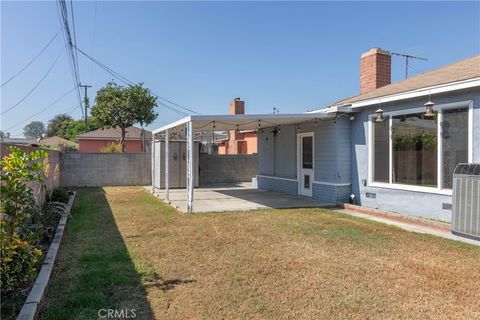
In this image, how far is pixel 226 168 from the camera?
61.5 feet

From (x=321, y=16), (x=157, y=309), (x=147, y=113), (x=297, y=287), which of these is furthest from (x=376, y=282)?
(x=147, y=113)

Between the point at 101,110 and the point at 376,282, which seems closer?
the point at 376,282

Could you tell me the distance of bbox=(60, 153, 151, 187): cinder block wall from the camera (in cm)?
1631

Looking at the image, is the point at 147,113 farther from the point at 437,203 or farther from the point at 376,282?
the point at 376,282

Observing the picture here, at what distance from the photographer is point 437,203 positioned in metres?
7.66

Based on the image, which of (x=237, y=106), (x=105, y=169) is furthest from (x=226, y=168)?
(x=105, y=169)

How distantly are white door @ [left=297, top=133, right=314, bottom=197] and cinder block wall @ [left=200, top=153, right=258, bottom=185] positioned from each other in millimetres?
7086

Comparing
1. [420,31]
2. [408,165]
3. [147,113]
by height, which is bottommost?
[408,165]

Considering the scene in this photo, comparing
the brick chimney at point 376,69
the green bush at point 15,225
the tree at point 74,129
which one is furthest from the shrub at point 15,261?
the tree at point 74,129

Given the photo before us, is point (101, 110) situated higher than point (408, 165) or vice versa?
point (101, 110)

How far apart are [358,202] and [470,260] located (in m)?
4.90

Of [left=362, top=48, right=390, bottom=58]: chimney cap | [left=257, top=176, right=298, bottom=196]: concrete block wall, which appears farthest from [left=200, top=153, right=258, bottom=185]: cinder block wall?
[left=362, top=48, right=390, bottom=58]: chimney cap

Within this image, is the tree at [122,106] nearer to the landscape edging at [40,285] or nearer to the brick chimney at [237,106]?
the brick chimney at [237,106]

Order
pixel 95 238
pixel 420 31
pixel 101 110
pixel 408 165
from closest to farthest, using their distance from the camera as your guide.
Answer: pixel 95 238 → pixel 408 165 → pixel 420 31 → pixel 101 110
